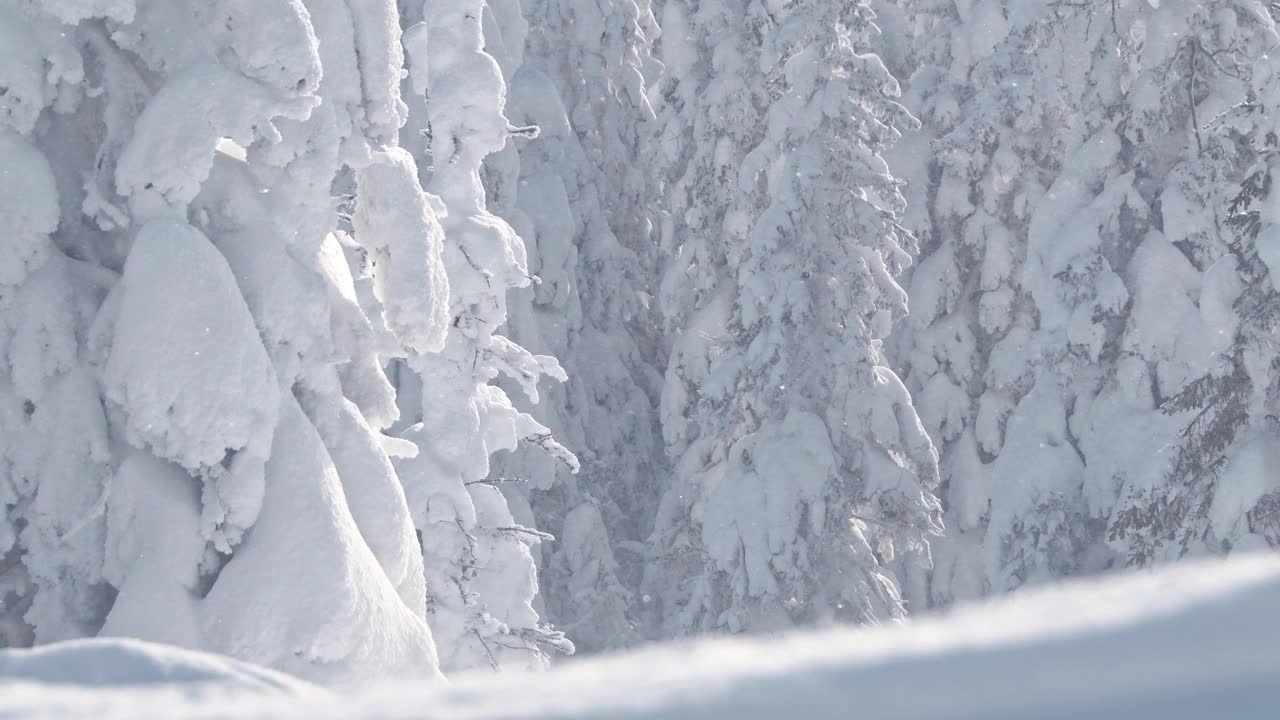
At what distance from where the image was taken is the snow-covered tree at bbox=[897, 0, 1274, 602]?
18.0m

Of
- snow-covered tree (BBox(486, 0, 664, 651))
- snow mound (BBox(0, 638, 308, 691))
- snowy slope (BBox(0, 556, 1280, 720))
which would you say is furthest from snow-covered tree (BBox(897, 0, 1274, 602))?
snowy slope (BBox(0, 556, 1280, 720))

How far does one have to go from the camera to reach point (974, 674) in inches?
42.5

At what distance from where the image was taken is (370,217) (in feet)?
34.4

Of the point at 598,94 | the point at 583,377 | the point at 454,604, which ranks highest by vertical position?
the point at 454,604

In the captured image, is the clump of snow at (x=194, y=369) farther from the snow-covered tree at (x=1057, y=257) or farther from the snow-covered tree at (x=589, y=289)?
the snow-covered tree at (x=589, y=289)

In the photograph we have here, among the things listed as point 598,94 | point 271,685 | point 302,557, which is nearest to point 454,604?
point 302,557

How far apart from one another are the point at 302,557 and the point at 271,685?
6.42 metres

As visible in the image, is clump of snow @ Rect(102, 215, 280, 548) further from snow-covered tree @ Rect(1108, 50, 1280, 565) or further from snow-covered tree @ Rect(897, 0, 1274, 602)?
snow-covered tree @ Rect(897, 0, 1274, 602)

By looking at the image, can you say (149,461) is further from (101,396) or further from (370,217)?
(370,217)

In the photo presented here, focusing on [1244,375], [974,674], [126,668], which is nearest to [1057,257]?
[1244,375]

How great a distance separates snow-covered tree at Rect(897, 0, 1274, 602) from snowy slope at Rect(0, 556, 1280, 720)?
13.6m

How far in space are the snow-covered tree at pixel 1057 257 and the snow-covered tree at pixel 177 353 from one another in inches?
348

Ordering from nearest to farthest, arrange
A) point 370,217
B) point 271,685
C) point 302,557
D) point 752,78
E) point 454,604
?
point 271,685 < point 302,557 < point 370,217 < point 454,604 < point 752,78

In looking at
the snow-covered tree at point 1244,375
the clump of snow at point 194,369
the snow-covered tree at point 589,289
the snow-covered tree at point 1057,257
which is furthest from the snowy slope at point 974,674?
the snow-covered tree at point 589,289
